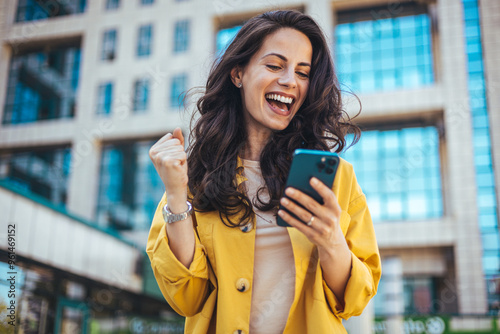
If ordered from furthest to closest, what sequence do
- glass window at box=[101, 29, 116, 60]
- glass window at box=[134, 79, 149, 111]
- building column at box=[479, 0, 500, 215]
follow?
glass window at box=[101, 29, 116, 60] → glass window at box=[134, 79, 149, 111] → building column at box=[479, 0, 500, 215]

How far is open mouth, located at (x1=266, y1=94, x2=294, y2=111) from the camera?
1.85m

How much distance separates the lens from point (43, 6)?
28.1 meters

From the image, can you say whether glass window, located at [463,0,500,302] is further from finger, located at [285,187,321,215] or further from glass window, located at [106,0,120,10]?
finger, located at [285,187,321,215]

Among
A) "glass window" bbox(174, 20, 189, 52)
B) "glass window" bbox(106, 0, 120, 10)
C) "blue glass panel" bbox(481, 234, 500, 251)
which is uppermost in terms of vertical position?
"glass window" bbox(106, 0, 120, 10)

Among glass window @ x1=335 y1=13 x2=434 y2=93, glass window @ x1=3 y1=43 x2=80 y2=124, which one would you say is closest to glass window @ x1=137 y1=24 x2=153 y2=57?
glass window @ x1=3 y1=43 x2=80 y2=124

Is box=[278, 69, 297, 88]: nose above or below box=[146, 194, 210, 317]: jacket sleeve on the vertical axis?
above

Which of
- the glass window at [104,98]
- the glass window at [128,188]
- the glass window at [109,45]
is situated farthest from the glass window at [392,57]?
the glass window at [109,45]

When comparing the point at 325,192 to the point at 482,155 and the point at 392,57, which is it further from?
the point at 392,57

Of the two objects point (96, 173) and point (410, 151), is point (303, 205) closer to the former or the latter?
point (410, 151)

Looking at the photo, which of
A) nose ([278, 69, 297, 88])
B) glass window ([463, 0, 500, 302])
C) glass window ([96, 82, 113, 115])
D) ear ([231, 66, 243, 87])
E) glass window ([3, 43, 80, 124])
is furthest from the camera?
glass window ([3, 43, 80, 124])

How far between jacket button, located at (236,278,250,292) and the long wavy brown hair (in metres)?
0.27

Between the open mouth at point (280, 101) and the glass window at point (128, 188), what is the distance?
Result: 21967 mm

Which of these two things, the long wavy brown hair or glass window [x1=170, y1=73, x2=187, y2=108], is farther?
glass window [x1=170, y1=73, x2=187, y2=108]

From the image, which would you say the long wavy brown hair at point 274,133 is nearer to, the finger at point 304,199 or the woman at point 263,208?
the woman at point 263,208
